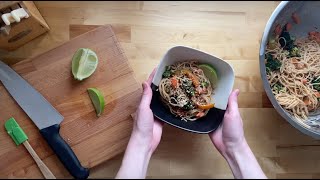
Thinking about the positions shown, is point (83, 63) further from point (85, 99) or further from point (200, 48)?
point (200, 48)

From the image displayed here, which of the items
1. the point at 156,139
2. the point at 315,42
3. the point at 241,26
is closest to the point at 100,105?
the point at 156,139

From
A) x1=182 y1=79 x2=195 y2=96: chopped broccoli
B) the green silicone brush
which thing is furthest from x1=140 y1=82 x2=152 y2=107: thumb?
the green silicone brush

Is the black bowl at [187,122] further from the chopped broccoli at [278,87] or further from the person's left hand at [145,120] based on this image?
the chopped broccoli at [278,87]

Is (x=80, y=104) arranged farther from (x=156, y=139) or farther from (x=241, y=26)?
(x=241, y=26)

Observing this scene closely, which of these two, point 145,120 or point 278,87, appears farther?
point 278,87

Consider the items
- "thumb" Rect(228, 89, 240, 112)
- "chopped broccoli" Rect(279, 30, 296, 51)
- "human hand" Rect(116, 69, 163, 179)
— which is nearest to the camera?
"human hand" Rect(116, 69, 163, 179)

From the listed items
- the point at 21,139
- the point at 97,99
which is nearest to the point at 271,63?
the point at 97,99

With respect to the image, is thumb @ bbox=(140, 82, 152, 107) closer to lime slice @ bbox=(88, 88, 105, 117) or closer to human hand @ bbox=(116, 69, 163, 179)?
human hand @ bbox=(116, 69, 163, 179)
